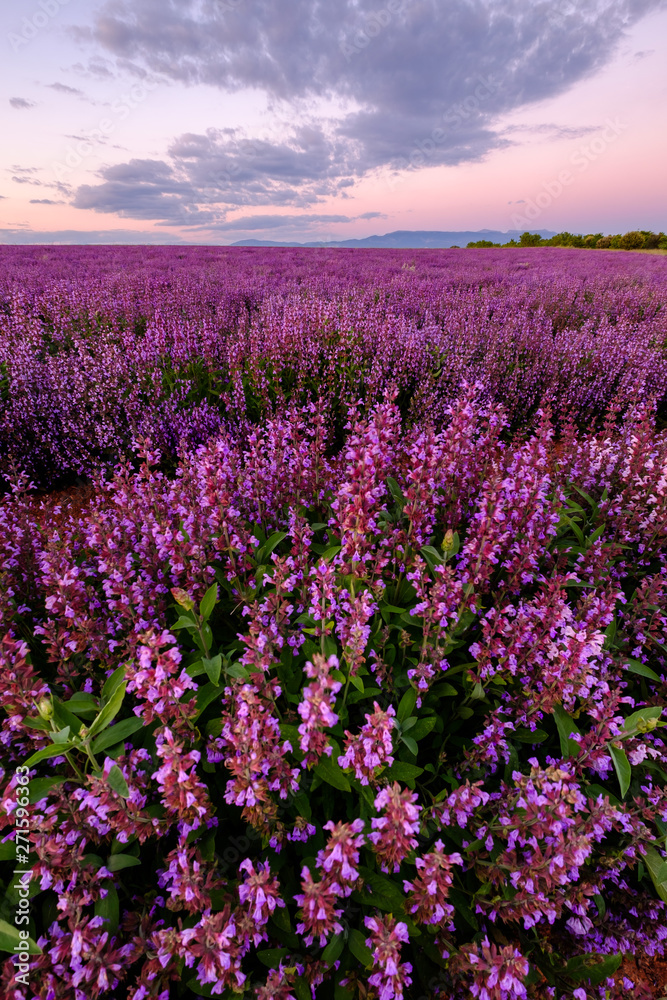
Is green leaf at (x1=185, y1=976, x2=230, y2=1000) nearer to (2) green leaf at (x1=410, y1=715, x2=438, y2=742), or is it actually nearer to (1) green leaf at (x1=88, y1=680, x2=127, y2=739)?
(1) green leaf at (x1=88, y1=680, x2=127, y2=739)

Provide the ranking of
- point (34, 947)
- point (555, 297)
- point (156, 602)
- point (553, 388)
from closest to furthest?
1. point (34, 947)
2. point (156, 602)
3. point (553, 388)
4. point (555, 297)

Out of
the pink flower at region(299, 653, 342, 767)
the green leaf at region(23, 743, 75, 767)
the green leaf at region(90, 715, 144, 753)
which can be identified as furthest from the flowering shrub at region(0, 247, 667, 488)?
the pink flower at region(299, 653, 342, 767)

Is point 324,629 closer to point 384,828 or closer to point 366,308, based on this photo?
point 384,828

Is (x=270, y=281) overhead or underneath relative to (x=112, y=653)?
overhead

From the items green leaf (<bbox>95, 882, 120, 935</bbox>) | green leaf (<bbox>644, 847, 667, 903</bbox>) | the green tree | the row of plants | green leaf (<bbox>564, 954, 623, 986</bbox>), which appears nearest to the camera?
the row of plants

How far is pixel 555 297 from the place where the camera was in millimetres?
11773

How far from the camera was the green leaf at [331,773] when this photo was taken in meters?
1.71

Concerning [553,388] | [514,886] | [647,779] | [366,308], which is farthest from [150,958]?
[366,308]

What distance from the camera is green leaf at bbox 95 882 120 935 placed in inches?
58.5

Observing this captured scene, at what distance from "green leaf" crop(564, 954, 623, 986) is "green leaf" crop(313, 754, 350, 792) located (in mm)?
1194

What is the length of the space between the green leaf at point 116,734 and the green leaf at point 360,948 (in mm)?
1104

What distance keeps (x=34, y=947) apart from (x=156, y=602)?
134 cm

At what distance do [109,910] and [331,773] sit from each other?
886 mm

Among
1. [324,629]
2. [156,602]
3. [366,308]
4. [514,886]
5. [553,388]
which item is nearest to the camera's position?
[514,886]
